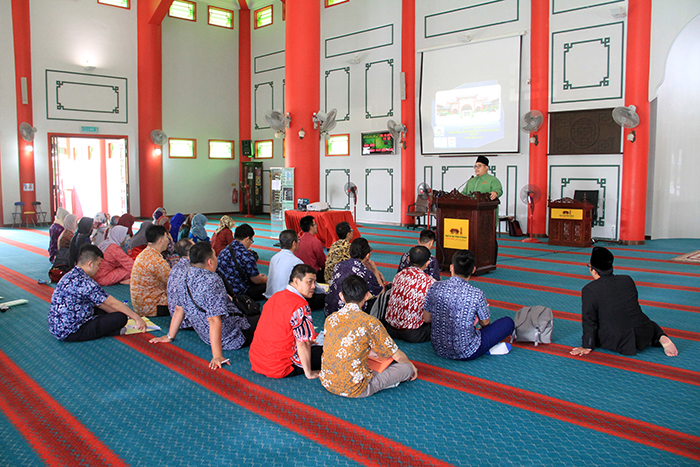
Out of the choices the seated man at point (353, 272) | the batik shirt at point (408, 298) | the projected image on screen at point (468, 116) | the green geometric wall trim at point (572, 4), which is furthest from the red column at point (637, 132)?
the batik shirt at point (408, 298)

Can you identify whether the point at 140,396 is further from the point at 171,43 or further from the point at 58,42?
the point at 171,43

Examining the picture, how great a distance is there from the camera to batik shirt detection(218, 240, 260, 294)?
4348 millimetres

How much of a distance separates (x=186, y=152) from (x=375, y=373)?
41.4ft

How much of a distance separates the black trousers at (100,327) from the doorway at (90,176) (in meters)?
10.4

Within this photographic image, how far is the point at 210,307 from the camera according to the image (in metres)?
3.05

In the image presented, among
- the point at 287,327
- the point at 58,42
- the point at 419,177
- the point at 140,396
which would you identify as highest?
the point at 58,42

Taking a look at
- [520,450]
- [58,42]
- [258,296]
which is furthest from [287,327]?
[58,42]

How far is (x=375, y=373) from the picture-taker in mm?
2689

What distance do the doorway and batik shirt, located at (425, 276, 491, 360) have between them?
12.0 metres

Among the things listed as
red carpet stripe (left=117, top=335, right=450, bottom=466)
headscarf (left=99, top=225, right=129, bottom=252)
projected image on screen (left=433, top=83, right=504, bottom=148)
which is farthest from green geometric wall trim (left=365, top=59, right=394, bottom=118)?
red carpet stripe (left=117, top=335, right=450, bottom=466)

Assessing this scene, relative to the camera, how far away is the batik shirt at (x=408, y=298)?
3352mm

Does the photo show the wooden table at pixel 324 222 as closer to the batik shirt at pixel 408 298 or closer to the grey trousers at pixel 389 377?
the batik shirt at pixel 408 298

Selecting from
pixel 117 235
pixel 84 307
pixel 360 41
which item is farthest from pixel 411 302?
pixel 360 41

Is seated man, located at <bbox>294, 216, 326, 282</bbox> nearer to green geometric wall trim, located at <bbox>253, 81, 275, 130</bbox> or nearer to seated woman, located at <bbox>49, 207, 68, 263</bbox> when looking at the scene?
seated woman, located at <bbox>49, 207, 68, 263</bbox>
